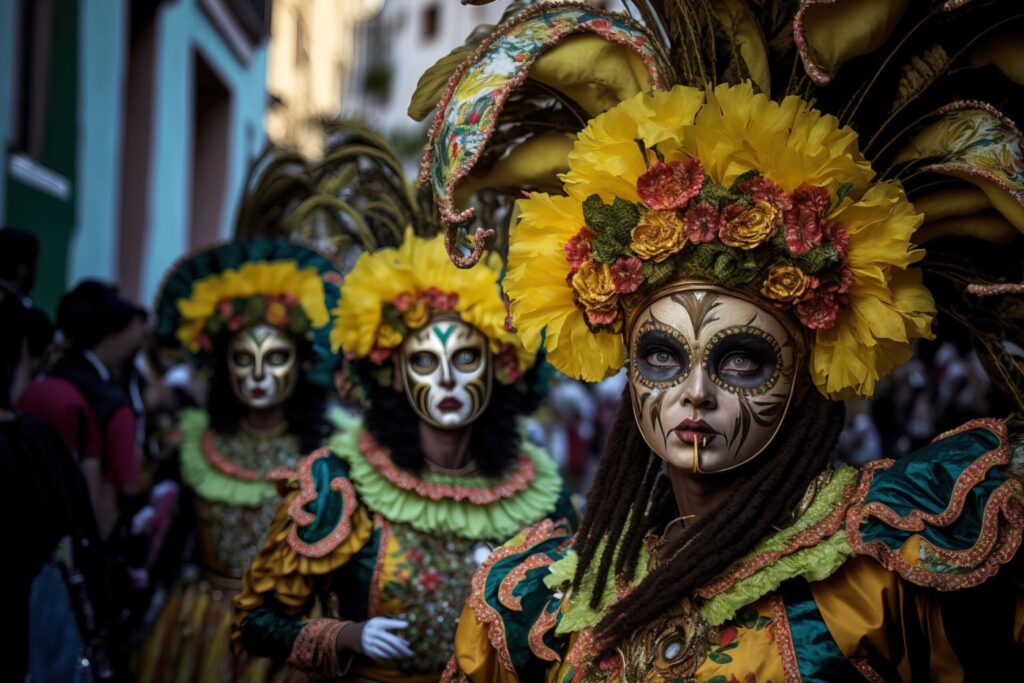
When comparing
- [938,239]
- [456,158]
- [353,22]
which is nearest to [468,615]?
[456,158]

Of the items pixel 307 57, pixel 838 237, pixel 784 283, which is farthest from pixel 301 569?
pixel 307 57

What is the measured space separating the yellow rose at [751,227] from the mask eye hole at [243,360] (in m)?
3.99

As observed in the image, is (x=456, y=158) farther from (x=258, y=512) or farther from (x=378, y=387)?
(x=258, y=512)

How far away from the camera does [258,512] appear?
602 centimetres

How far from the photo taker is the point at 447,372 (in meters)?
4.45

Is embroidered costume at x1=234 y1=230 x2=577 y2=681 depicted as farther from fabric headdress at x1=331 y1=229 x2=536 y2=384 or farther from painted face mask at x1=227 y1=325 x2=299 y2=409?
painted face mask at x1=227 y1=325 x2=299 y2=409

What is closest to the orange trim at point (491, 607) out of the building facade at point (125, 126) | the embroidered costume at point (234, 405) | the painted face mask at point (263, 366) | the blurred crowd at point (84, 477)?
the blurred crowd at point (84, 477)

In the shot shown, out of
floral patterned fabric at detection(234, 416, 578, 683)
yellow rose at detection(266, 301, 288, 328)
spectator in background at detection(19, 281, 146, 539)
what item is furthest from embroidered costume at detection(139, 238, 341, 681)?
floral patterned fabric at detection(234, 416, 578, 683)

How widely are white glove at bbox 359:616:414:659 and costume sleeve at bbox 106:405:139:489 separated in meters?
2.16

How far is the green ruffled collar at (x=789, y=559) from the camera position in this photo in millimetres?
2498

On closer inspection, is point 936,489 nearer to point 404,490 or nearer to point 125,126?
point 404,490

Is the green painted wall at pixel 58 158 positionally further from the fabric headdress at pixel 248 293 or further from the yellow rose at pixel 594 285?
the yellow rose at pixel 594 285

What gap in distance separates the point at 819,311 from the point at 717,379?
10.5 inches

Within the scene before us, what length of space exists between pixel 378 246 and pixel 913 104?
290cm
